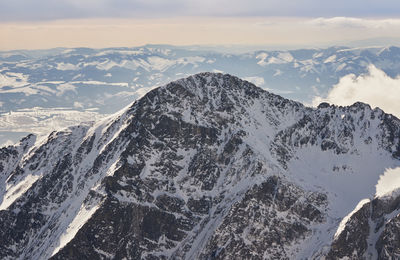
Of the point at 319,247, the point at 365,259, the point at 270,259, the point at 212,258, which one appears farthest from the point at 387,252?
the point at 212,258

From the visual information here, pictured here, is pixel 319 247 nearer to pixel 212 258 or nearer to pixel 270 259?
pixel 270 259

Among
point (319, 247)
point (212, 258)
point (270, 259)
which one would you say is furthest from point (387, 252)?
point (212, 258)

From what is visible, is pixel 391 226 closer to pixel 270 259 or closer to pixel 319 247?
pixel 319 247

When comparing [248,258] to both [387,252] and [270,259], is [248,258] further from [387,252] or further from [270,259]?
[387,252]

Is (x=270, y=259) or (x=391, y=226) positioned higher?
(x=391, y=226)

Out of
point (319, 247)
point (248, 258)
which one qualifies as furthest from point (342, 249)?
point (248, 258)

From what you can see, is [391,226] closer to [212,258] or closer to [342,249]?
[342,249]

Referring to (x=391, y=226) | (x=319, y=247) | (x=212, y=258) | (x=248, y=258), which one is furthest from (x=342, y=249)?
(x=212, y=258)
